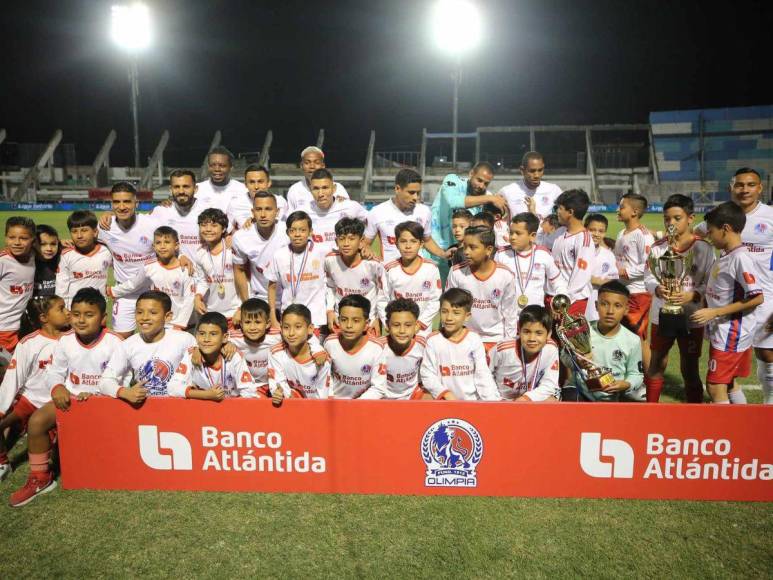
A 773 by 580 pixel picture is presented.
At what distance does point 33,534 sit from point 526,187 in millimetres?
6187

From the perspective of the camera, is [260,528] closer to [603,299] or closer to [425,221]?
[603,299]

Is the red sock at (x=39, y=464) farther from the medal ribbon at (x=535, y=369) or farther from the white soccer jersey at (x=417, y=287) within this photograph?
the medal ribbon at (x=535, y=369)

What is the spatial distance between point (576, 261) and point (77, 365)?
4818 mm

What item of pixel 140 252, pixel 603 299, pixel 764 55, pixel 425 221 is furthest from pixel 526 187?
pixel 764 55

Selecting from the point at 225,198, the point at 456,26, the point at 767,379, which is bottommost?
the point at 767,379

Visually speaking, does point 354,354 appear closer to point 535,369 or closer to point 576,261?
point 535,369

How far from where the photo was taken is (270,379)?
4.30 m

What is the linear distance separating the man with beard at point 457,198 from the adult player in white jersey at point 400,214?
79cm

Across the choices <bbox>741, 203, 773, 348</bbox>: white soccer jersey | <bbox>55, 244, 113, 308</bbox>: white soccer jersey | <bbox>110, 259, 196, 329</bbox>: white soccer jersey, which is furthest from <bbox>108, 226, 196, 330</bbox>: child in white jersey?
<bbox>741, 203, 773, 348</bbox>: white soccer jersey

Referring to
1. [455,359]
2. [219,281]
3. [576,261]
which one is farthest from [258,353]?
[576,261]

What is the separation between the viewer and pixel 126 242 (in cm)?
589

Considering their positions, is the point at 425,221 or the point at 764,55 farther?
the point at 764,55

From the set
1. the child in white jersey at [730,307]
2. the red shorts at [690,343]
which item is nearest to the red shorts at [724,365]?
the child in white jersey at [730,307]

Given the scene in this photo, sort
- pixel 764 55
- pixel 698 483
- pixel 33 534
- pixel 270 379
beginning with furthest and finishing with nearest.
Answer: pixel 764 55 → pixel 270 379 → pixel 698 483 → pixel 33 534
